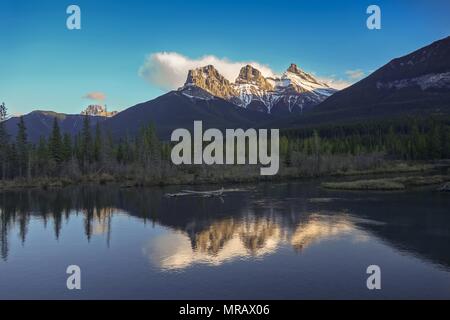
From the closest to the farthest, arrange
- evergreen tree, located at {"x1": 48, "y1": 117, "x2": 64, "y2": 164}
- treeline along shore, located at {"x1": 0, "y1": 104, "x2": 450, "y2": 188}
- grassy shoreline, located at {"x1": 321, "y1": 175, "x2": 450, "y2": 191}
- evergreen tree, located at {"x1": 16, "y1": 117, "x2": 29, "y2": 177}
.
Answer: grassy shoreline, located at {"x1": 321, "y1": 175, "x2": 450, "y2": 191} < treeline along shore, located at {"x1": 0, "y1": 104, "x2": 450, "y2": 188} < evergreen tree, located at {"x1": 16, "y1": 117, "x2": 29, "y2": 177} < evergreen tree, located at {"x1": 48, "y1": 117, "x2": 64, "y2": 164}

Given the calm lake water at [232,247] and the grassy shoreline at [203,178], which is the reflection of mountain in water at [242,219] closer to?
the calm lake water at [232,247]

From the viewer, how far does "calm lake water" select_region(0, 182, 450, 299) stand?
25.5 meters

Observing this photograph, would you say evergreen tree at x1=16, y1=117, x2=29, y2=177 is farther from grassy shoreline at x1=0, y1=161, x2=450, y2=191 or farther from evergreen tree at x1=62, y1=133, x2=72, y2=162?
evergreen tree at x1=62, y1=133, x2=72, y2=162

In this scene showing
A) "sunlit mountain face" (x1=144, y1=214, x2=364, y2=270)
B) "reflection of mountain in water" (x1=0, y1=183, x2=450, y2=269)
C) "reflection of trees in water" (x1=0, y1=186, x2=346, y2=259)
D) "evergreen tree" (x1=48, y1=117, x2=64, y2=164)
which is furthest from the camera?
"evergreen tree" (x1=48, y1=117, x2=64, y2=164)

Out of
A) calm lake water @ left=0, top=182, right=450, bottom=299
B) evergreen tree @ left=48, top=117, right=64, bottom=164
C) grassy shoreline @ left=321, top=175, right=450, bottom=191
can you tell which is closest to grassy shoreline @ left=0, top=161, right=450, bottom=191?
grassy shoreline @ left=321, top=175, right=450, bottom=191

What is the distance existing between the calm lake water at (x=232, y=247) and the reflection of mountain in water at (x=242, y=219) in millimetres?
142

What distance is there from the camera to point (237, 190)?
79.1 m

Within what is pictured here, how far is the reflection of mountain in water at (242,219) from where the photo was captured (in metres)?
35.2

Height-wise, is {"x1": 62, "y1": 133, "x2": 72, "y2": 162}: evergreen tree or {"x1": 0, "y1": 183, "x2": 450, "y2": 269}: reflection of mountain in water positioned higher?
{"x1": 62, "y1": 133, "x2": 72, "y2": 162}: evergreen tree

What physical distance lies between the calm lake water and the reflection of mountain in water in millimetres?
142

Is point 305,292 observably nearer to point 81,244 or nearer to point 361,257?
point 361,257

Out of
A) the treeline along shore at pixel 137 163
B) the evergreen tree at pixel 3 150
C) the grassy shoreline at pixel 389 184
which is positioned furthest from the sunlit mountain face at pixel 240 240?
the evergreen tree at pixel 3 150

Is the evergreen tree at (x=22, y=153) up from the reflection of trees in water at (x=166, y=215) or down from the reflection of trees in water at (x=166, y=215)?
up

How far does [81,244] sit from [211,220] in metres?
14.8
